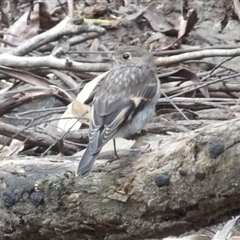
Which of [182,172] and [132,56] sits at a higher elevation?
[182,172]

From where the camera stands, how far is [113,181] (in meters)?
3.31

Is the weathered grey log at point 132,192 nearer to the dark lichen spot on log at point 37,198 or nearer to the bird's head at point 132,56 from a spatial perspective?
the dark lichen spot on log at point 37,198

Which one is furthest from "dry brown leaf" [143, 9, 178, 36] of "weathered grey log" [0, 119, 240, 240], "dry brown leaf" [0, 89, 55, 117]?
"weathered grey log" [0, 119, 240, 240]

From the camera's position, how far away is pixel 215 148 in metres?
3.00

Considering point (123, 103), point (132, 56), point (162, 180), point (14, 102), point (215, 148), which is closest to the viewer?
point (215, 148)

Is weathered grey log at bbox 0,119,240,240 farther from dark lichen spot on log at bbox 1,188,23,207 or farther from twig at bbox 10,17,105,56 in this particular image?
twig at bbox 10,17,105,56

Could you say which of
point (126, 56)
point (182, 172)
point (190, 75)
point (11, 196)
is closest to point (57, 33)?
point (190, 75)

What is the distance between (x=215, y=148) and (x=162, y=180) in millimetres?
278

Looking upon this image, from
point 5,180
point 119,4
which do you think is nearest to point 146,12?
point 119,4

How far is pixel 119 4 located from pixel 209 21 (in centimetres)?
104

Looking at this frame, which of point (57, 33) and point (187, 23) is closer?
point (57, 33)

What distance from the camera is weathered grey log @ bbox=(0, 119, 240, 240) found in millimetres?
3008

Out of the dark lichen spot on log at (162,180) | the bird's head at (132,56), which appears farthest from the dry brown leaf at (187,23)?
the dark lichen spot on log at (162,180)

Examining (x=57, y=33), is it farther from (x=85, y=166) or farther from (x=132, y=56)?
(x=85, y=166)
